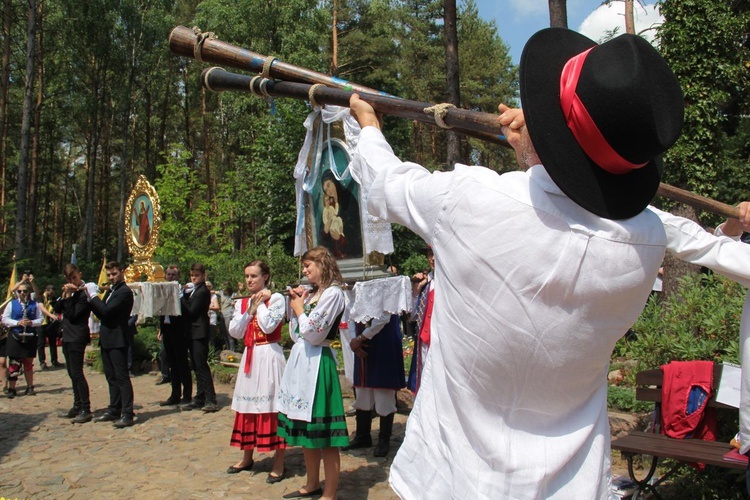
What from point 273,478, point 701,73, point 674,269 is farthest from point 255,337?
point 701,73

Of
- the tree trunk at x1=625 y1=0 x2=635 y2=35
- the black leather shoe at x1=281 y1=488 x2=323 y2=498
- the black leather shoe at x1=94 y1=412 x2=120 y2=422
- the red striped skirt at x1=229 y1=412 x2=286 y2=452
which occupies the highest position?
the tree trunk at x1=625 y1=0 x2=635 y2=35

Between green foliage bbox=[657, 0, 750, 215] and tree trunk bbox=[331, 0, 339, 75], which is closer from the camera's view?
green foliage bbox=[657, 0, 750, 215]

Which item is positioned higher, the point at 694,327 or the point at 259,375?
the point at 694,327

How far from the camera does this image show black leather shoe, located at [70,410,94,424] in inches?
337

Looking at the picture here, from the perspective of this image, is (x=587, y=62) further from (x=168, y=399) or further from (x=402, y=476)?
(x=168, y=399)

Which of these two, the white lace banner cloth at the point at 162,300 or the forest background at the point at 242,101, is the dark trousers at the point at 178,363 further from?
the forest background at the point at 242,101

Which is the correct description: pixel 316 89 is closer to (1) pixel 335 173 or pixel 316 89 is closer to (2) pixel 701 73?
(1) pixel 335 173

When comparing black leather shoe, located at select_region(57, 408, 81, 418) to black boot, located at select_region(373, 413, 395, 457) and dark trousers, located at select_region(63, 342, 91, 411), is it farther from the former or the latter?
black boot, located at select_region(373, 413, 395, 457)

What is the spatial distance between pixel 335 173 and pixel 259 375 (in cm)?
201

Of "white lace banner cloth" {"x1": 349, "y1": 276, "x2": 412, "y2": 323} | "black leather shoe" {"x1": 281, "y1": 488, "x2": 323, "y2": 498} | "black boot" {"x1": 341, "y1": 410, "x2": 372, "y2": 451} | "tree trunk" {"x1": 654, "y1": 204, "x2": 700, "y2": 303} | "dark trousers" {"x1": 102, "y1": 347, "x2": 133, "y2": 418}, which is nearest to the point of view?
"black leather shoe" {"x1": 281, "y1": 488, "x2": 323, "y2": 498}

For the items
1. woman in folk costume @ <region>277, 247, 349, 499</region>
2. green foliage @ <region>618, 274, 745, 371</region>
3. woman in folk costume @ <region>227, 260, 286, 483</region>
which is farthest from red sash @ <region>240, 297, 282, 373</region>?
green foliage @ <region>618, 274, 745, 371</region>

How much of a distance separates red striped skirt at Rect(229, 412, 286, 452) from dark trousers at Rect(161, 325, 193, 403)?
372cm

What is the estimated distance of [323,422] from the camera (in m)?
5.18

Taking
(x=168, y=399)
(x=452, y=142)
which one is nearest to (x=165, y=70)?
(x=452, y=142)
